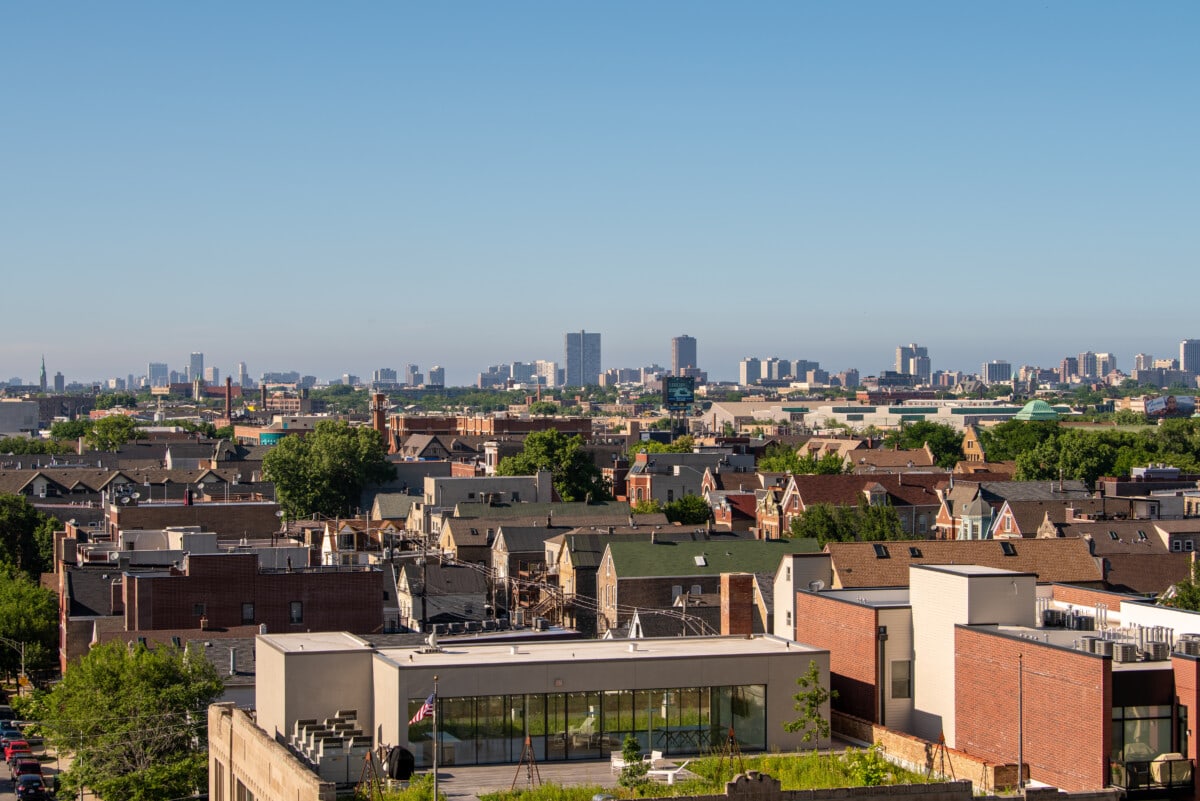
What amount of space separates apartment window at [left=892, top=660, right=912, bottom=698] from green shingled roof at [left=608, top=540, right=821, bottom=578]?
34215mm

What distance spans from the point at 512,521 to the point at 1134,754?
221 feet

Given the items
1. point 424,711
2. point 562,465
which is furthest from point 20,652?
point 562,465

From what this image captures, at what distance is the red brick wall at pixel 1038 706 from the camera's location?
1192 inches

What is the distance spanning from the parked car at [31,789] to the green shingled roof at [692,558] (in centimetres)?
2781

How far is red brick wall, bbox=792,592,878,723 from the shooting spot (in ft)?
121

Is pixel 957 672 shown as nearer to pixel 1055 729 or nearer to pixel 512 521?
pixel 1055 729

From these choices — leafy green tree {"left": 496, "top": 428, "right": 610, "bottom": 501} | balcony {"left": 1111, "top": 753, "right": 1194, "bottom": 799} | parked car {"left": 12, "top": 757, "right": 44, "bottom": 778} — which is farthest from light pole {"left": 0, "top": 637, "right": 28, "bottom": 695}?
leafy green tree {"left": 496, "top": 428, "right": 610, "bottom": 501}

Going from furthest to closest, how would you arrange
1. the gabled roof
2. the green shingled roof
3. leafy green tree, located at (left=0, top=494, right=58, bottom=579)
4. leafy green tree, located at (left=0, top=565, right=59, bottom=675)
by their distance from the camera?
leafy green tree, located at (left=0, top=494, right=58, bottom=579) < the green shingled roof < leafy green tree, located at (left=0, top=565, right=59, bottom=675) < the gabled roof

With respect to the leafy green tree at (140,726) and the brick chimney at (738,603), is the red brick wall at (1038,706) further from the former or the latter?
the leafy green tree at (140,726)

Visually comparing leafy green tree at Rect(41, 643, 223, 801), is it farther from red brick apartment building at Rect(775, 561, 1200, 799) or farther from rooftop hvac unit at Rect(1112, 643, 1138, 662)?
rooftop hvac unit at Rect(1112, 643, 1138, 662)

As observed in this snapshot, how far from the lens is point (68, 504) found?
115m

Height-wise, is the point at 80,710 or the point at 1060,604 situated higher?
the point at 1060,604

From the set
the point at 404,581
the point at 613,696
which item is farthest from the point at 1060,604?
the point at 404,581

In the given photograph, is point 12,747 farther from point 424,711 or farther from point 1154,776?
point 1154,776
